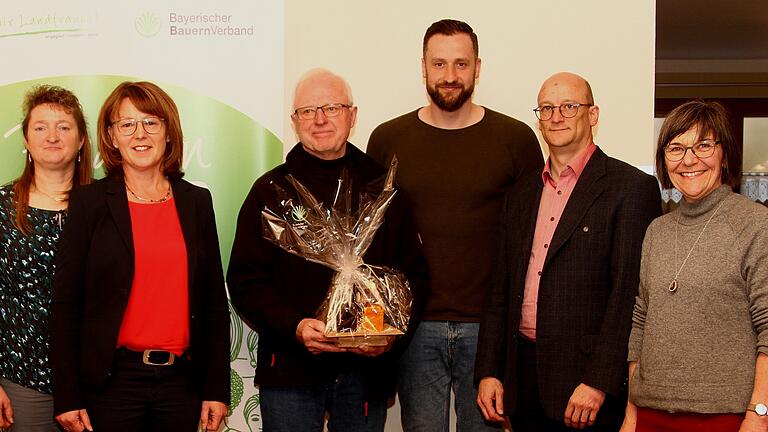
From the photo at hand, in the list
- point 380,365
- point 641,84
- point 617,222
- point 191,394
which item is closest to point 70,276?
point 191,394

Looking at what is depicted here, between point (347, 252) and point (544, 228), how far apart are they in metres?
0.71

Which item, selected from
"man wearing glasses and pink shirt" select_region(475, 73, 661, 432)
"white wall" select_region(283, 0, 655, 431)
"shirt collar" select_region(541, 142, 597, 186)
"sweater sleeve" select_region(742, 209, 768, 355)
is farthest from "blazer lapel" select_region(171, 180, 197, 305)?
"sweater sleeve" select_region(742, 209, 768, 355)

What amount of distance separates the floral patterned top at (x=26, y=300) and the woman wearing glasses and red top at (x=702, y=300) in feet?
6.67

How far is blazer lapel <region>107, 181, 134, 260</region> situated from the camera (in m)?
2.81

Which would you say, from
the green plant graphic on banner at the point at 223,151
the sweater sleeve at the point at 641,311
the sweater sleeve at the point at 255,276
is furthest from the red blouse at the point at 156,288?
the sweater sleeve at the point at 641,311

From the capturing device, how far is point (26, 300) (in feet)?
9.68

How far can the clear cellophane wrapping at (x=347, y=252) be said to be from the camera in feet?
9.16

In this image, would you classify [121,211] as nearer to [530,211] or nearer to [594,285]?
[530,211]

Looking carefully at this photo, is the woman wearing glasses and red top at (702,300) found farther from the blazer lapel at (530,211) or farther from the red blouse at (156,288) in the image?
the red blouse at (156,288)

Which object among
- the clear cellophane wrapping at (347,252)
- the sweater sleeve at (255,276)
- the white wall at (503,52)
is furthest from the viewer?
the white wall at (503,52)

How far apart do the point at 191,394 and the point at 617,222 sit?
1588 millimetres

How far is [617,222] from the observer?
2.85 meters

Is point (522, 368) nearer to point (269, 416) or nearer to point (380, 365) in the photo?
point (380, 365)

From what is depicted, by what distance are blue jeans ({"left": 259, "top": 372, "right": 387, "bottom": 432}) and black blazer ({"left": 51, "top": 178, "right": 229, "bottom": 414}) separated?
0.19 m
